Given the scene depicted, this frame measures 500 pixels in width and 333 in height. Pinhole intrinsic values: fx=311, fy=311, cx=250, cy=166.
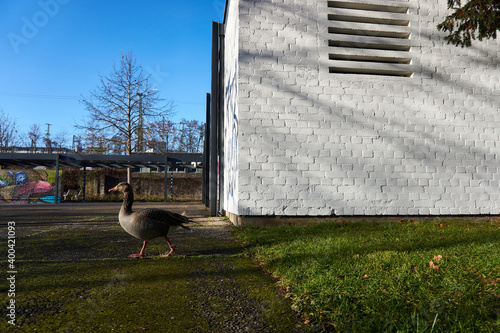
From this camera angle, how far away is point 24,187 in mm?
23141

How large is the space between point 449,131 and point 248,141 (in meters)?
4.44

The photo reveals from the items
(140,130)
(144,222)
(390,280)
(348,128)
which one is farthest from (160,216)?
(140,130)

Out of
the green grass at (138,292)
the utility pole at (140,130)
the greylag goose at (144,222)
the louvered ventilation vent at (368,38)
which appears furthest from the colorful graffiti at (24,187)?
the louvered ventilation vent at (368,38)

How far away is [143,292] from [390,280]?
199 centimetres

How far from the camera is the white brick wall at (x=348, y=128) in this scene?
6.35m

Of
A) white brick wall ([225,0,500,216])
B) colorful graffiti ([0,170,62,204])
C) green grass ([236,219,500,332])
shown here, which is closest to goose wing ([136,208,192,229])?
green grass ([236,219,500,332])

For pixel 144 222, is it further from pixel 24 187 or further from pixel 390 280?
pixel 24 187

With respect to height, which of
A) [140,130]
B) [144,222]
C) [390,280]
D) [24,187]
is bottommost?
[24,187]

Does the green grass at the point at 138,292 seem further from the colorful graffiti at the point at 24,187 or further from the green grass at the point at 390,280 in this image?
the colorful graffiti at the point at 24,187

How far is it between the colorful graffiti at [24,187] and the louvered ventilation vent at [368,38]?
23.4 meters

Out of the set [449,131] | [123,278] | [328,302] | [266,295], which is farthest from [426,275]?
[449,131]

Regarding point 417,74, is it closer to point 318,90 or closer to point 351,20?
point 351,20

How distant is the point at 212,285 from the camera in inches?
108

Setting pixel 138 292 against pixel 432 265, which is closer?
pixel 138 292
